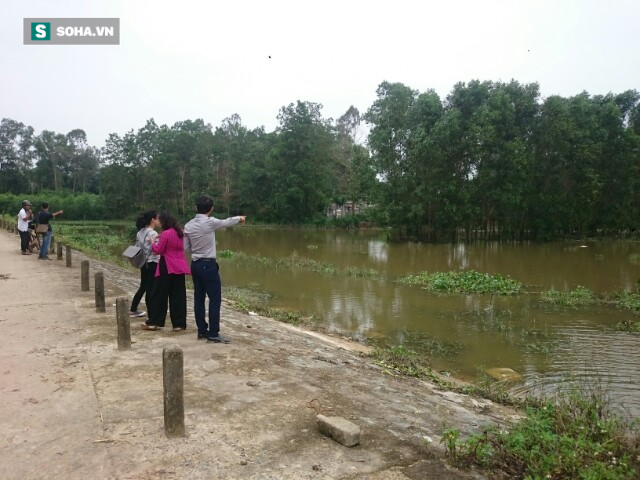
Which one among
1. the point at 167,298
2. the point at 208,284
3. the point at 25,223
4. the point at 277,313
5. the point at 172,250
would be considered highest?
the point at 25,223

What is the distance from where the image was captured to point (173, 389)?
3.84m

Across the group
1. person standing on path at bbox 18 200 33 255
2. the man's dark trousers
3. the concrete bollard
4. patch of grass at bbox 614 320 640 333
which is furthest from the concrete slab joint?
person standing on path at bbox 18 200 33 255

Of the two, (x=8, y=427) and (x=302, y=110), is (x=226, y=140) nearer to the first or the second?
(x=302, y=110)

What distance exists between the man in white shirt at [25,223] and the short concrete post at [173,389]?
14.8 metres

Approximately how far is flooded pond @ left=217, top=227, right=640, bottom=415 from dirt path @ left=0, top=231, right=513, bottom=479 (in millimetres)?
2655

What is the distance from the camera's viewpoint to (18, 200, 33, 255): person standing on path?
52.2ft

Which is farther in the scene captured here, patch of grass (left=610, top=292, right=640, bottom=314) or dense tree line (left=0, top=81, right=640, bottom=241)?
dense tree line (left=0, top=81, right=640, bottom=241)

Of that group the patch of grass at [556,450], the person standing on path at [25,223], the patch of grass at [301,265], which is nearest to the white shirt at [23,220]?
the person standing on path at [25,223]

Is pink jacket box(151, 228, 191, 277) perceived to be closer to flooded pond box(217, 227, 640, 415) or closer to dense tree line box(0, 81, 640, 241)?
flooded pond box(217, 227, 640, 415)

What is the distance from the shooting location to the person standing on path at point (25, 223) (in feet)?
52.2

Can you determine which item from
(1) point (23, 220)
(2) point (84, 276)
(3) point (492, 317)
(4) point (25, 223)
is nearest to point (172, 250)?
(2) point (84, 276)

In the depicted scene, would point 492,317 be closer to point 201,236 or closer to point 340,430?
point 201,236

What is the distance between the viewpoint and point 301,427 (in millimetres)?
4223

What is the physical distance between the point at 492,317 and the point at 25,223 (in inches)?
631
